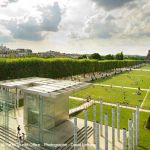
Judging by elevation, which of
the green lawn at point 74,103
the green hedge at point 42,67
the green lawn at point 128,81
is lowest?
the green lawn at point 74,103

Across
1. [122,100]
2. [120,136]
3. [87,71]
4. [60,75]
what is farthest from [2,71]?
[87,71]

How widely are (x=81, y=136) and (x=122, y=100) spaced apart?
18.2 m

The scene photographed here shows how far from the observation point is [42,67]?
1991 inches

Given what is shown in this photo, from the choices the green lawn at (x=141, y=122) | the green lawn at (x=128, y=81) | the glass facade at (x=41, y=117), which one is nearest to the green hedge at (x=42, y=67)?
the green lawn at (x=128, y=81)

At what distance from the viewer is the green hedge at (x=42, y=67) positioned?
1675 inches

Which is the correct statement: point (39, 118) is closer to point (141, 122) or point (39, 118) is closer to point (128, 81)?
point (141, 122)

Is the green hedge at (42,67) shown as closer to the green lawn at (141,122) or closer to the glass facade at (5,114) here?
the glass facade at (5,114)

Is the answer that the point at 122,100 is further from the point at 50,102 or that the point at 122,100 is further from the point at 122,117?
the point at 50,102

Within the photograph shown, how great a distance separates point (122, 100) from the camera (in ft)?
134

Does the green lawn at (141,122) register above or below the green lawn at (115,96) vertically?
below

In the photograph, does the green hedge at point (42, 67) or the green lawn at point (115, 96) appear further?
the green hedge at point (42, 67)

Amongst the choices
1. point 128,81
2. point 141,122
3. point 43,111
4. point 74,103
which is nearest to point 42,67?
point 74,103

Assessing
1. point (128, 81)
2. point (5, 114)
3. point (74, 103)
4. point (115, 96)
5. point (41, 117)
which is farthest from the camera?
point (128, 81)

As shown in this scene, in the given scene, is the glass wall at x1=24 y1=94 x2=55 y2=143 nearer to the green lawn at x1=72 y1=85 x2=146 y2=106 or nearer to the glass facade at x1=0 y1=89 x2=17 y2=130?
the glass facade at x1=0 y1=89 x2=17 y2=130
